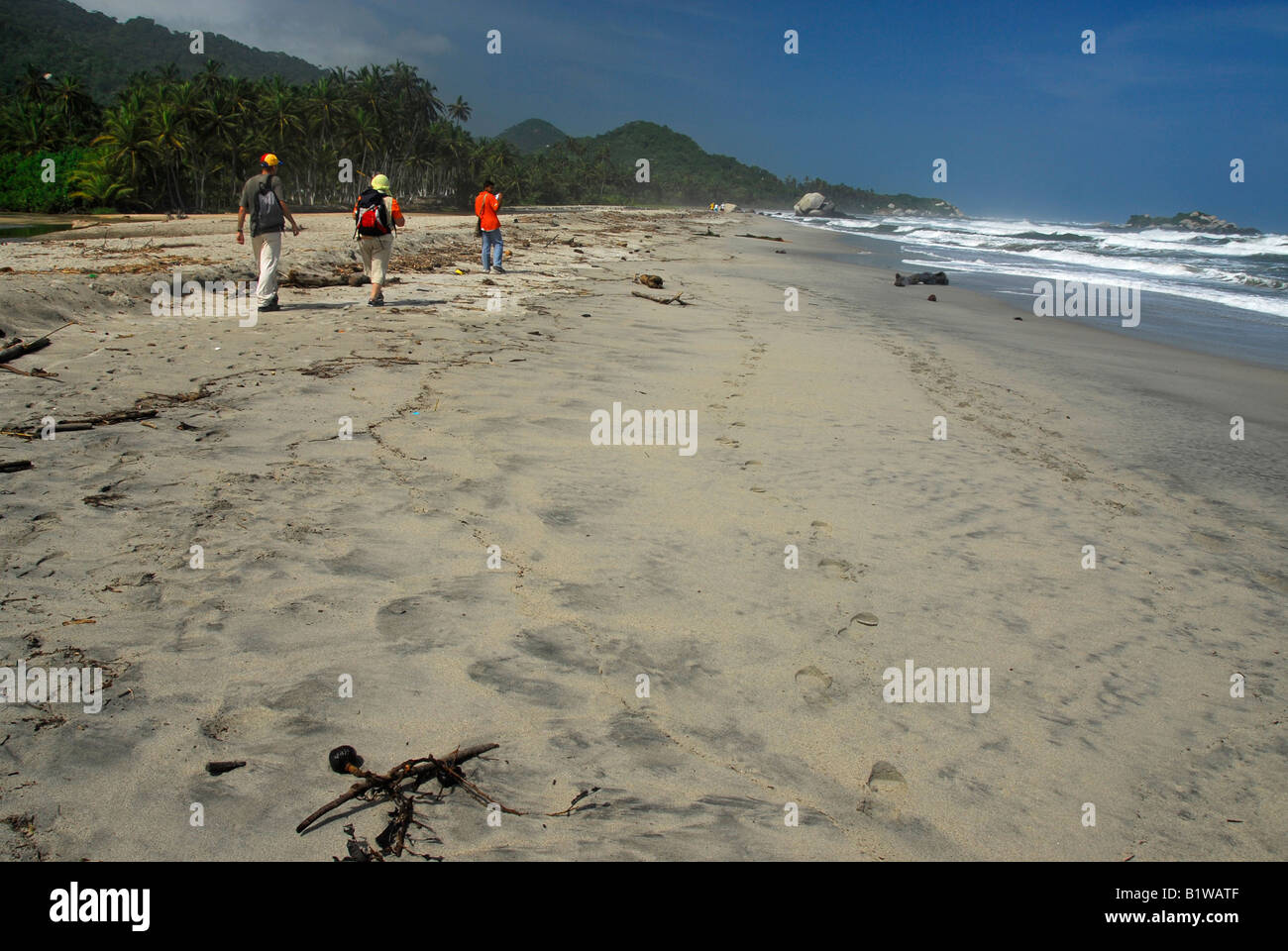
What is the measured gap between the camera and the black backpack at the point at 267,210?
8289mm

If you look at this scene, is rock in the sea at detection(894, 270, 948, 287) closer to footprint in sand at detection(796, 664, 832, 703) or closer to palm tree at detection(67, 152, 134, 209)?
footprint in sand at detection(796, 664, 832, 703)

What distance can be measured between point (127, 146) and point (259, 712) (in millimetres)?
51933

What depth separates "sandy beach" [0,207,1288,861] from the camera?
88.7 inches

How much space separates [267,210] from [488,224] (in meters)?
4.92

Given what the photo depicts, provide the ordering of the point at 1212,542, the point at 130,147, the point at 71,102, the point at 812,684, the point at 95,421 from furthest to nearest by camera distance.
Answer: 1. the point at 71,102
2. the point at 130,147
3. the point at 1212,542
4. the point at 95,421
5. the point at 812,684

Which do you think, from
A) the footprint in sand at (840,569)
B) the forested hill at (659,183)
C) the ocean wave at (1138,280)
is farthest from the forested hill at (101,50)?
the footprint in sand at (840,569)

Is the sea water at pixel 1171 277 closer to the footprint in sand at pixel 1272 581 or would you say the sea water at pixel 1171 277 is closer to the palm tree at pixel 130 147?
the footprint in sand at pixel 1272 581

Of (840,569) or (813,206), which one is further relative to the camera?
(813,206)

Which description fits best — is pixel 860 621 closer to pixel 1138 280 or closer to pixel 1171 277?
pixel 1138 280

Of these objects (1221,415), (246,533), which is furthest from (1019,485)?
(246,533)

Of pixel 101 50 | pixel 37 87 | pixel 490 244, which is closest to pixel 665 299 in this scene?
pixel 490 244

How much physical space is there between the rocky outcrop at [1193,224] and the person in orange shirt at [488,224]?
63030mm

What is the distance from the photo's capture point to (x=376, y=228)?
358 inches
